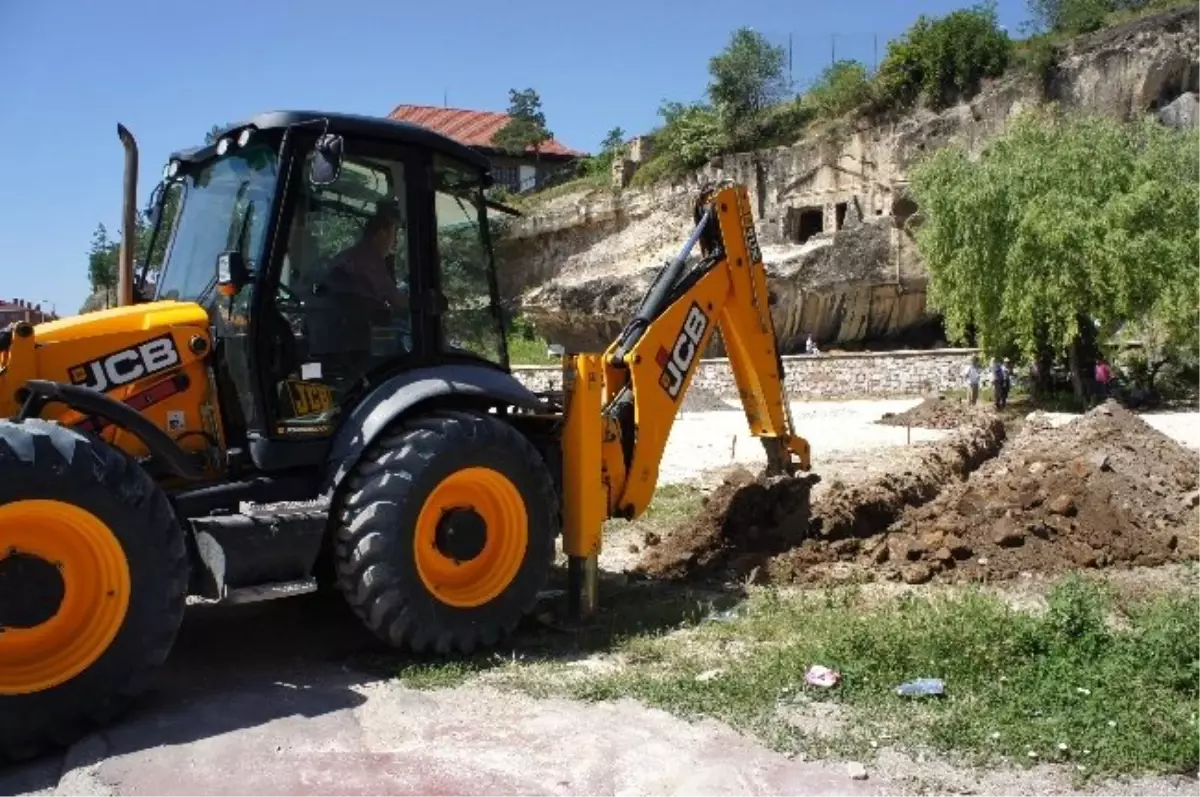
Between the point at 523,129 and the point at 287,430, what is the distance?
50.4 meters

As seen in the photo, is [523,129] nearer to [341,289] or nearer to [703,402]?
[703,402]

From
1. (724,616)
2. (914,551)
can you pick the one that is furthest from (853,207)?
(724,616)

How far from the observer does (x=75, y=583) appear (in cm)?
455

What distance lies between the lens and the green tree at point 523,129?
5403 cm

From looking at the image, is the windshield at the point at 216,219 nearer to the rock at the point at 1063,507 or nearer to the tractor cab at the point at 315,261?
the tractor cab at the point at 315,261

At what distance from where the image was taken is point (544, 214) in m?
44.7

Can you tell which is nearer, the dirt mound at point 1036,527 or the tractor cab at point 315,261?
the tractor cab at point 315,261

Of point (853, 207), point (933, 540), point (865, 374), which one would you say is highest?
point (853, 207)

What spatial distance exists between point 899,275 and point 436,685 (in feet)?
97.2

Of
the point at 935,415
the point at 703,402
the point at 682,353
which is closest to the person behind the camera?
the point at 682,353

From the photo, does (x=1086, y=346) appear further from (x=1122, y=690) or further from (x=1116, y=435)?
(x=1122, y=690)

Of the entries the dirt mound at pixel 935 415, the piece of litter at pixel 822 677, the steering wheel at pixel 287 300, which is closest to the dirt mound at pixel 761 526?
the piece of litter at pixel 822 677

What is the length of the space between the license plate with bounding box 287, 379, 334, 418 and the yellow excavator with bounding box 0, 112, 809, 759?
1 cm

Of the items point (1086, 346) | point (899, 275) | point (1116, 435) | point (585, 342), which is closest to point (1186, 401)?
point (1086, 346)
